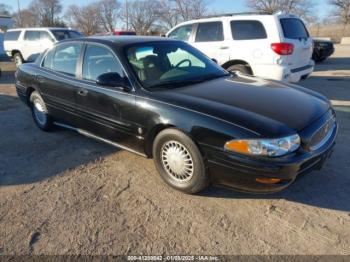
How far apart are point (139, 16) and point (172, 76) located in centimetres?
5551

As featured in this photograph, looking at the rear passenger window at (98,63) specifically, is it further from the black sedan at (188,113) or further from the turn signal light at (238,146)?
the turn signal light at (238,146)

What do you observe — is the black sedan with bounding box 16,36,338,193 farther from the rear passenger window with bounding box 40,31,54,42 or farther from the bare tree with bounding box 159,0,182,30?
the bare tree with bounding box 159,0,182,30

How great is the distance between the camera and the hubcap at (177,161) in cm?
342

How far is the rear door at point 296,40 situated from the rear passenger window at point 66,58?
4550mm

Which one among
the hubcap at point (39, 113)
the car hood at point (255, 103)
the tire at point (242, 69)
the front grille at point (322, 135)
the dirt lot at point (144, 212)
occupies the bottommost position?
the dirt lot at point (144, 212)

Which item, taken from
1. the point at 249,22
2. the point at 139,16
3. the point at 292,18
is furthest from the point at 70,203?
the point at 139,16

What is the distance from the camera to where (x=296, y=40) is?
24.4 feet

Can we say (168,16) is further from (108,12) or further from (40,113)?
(40,113)

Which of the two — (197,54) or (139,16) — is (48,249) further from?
(139,16)

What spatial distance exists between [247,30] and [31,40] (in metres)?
10.4

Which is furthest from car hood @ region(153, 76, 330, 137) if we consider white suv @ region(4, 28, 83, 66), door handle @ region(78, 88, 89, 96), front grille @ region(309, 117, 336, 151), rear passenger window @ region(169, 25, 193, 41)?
white suv @ region(4, 28, 83, 66)

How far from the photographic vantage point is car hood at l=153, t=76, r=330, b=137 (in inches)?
119

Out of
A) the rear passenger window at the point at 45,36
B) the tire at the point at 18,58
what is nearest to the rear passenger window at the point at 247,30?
the rear passenger window at the point at 45,36

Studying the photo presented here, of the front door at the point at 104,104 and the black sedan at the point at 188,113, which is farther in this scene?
the front door at the point at 104,104
